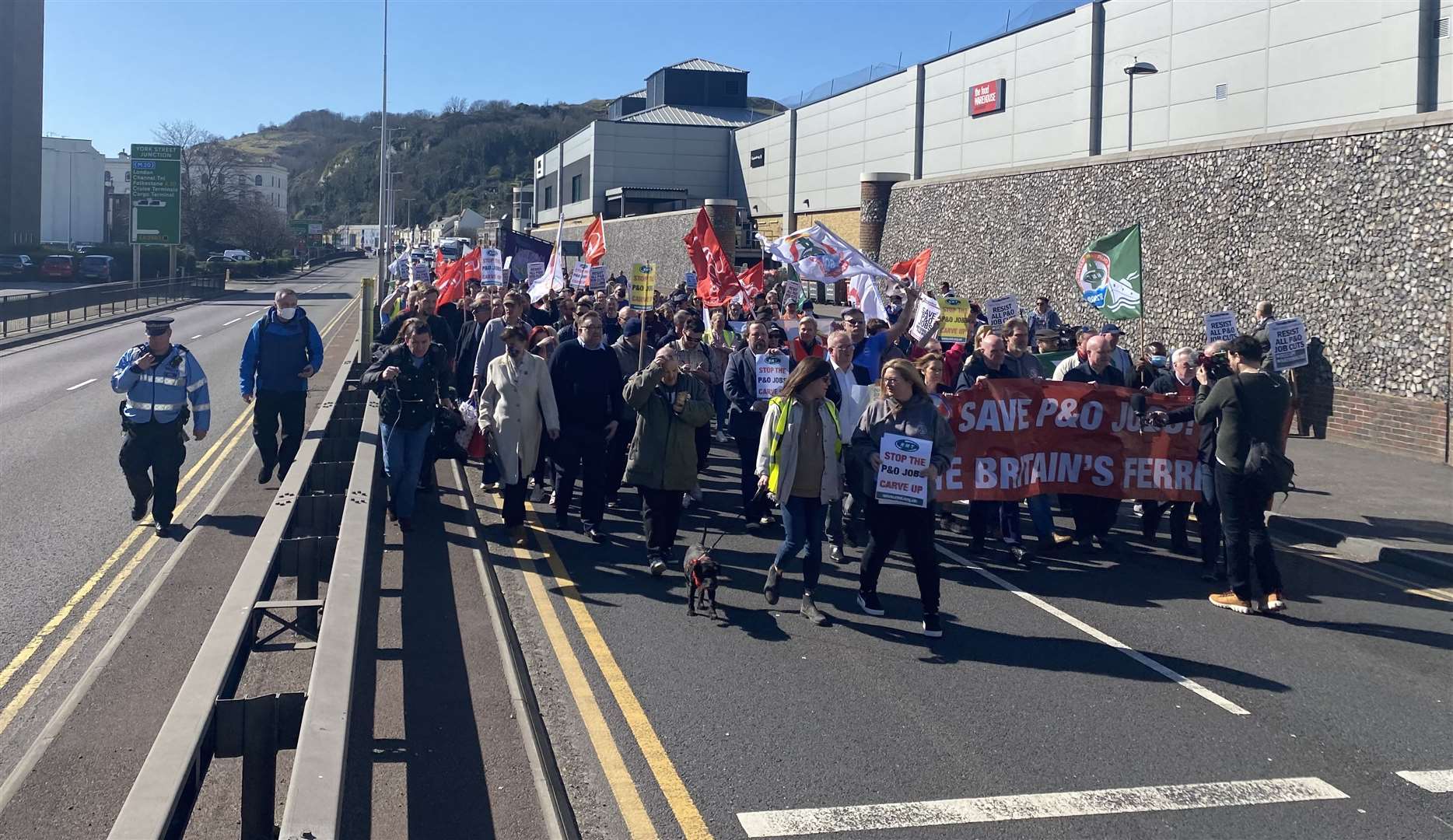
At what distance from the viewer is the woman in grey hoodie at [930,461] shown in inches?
297

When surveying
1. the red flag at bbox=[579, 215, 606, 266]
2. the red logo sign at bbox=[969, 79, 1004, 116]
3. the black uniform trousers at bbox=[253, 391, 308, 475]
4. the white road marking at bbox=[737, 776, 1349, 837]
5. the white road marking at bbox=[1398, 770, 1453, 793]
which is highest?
the red logo sign at bbox=[969, 79, 1004, 116]

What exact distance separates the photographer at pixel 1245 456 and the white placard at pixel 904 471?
2.31 meters

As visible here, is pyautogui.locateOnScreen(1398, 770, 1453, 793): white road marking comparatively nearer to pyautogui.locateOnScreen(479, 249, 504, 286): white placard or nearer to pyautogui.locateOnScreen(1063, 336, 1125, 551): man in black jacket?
pyautogui.locateOnScreen(1063, 336, 1125, 551): man in black jacket

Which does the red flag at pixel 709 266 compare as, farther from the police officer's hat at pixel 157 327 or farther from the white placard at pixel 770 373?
the police officer's hat at pixel 157 327

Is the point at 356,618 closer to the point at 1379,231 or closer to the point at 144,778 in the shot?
the point at 144,778

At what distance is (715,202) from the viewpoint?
155ft

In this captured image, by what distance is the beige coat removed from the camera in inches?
382

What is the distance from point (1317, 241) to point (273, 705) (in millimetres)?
16773

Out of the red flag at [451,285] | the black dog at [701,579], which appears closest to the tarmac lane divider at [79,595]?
the black dog at [701,579]

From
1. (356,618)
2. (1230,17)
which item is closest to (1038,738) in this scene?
(356,618)

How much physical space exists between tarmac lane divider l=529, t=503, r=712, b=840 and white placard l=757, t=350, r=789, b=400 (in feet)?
8.67

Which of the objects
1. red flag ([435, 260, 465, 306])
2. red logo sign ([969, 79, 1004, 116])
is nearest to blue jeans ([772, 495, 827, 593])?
red flag ([435, 260, 465, 306])

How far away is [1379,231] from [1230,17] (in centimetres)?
1435

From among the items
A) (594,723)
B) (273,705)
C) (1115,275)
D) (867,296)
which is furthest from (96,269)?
(273,705)
